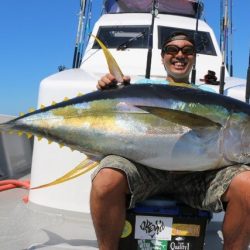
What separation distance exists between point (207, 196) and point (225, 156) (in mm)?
Answer: 231

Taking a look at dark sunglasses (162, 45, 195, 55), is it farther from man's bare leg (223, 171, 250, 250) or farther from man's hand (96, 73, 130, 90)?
man's bare leg (223, 171, 250, 250)

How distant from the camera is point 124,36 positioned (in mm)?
4391

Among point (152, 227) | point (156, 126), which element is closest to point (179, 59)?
point (156, 126)

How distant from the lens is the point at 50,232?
264cm

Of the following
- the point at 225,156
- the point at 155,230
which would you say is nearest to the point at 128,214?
the point at 155,230

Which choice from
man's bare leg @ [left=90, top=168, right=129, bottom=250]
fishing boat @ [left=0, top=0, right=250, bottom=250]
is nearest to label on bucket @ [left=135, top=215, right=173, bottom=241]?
man's bare leg @ [left=90, top=168, right=129, bottom=250]

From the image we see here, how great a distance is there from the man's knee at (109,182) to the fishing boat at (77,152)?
43 centimetres

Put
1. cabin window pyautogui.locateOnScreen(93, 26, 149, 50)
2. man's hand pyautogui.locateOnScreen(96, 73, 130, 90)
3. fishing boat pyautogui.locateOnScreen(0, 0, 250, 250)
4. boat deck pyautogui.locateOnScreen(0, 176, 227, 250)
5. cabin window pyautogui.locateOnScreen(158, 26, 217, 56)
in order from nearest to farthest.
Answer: man's hand pyautogui.locateOnScreen(96, 73, 130, 90)
boat deck pyautogui.locateOnScreen(0, 176, 227, 250)
fishing boat pyautogui.locateOnScreen(0, 0, 250, 250)
cabin window pyautogui.locateOnScreen(93, 26, 149, 50)
cabin window pyautogui.locateOnScreen(158, 26, 217, 56)

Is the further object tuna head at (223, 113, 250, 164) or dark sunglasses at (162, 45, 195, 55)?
dark sunglasses at (162, 45, 195, 55)

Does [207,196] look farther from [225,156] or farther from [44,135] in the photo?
[44,135]

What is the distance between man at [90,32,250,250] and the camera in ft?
6.06

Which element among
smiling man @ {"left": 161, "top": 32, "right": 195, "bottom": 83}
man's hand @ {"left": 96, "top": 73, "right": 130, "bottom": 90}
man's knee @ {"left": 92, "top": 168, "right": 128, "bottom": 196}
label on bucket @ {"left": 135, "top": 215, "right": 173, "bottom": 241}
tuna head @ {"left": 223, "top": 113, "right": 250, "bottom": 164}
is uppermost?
smiling man @ {"left": 161, "top": 32, "right": 195, "bottom": 83}

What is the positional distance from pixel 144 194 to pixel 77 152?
2.88 feet

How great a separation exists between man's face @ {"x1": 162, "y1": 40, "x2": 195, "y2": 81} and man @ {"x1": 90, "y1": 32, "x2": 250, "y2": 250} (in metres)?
0.60
